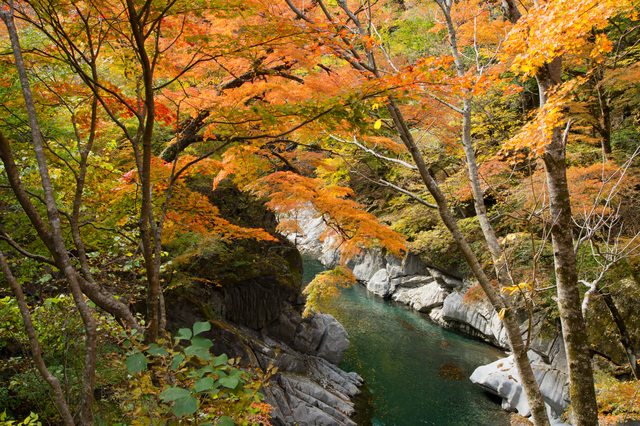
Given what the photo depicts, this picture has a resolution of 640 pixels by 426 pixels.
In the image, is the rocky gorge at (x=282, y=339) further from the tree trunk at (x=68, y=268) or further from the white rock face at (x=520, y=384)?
the tree trunk at (x=68, y=268)

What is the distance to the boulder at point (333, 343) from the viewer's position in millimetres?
10234

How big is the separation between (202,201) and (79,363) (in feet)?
9.65

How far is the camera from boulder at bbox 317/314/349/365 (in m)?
10.2

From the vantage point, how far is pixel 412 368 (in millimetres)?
10281

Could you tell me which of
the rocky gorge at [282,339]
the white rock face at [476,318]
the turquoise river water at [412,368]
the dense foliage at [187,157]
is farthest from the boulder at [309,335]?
the white rock face at [476,318]

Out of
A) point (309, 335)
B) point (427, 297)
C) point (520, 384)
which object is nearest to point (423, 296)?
point (427, 297)

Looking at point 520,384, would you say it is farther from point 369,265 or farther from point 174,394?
point 369,265

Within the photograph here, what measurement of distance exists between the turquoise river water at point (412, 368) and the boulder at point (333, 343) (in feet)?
1.37

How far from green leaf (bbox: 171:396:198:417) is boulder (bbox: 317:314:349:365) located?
31.8 feet

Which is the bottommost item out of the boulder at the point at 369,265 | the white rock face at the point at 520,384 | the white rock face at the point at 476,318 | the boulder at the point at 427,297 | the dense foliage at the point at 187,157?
the white rock face at the point at 520,384

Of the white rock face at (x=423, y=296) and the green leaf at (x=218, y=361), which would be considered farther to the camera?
the white rock face at (x=423, y=296)

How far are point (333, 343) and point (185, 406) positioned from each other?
10.0 m

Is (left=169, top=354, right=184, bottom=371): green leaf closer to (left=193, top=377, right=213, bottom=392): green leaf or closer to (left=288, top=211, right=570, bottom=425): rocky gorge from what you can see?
(left=193, top=377, right=213, bottom=392): green leaf

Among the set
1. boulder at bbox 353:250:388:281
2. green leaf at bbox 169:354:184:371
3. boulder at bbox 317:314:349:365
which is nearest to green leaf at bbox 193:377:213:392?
green leaf at bbox 169:354:184:371
